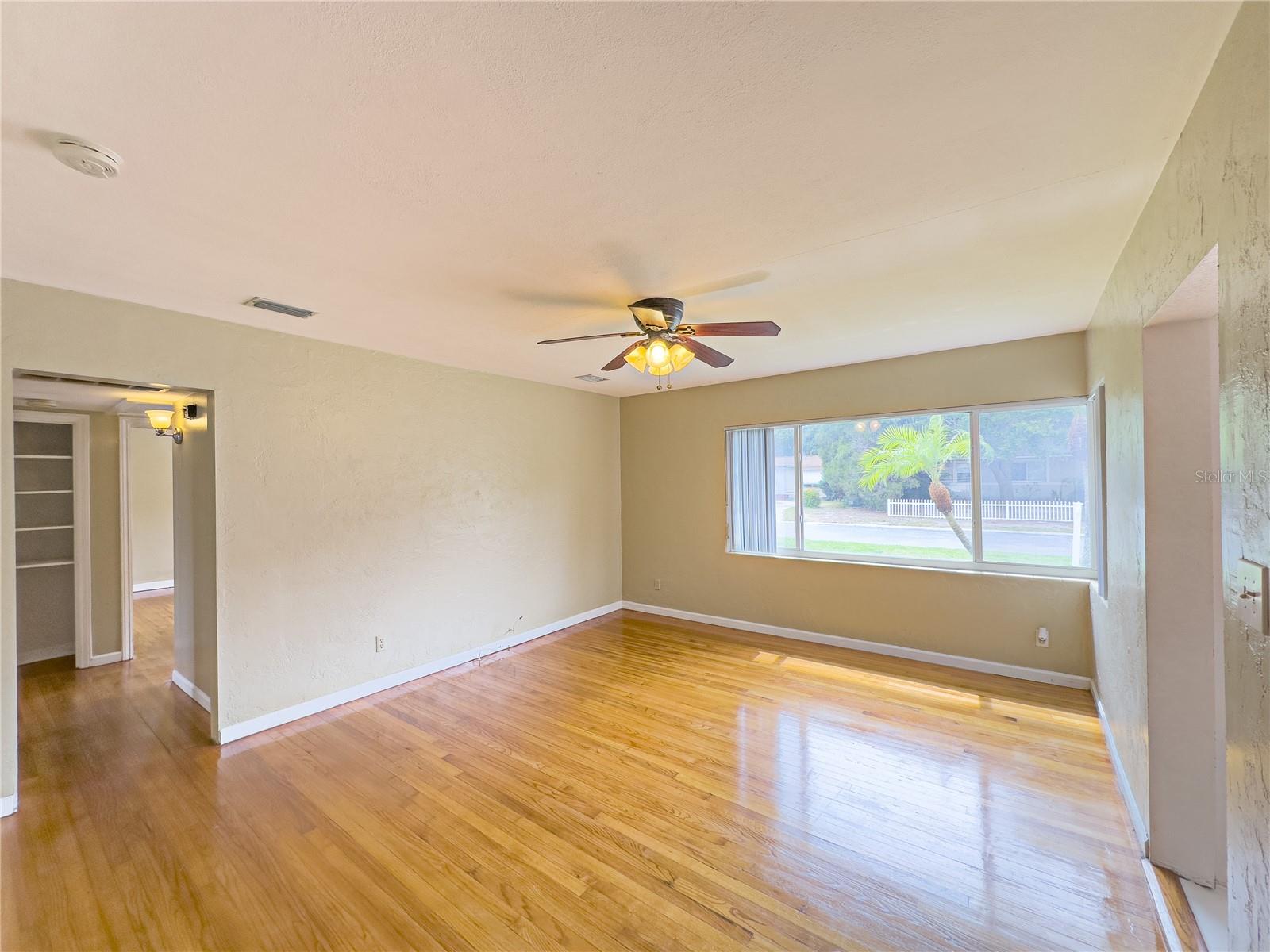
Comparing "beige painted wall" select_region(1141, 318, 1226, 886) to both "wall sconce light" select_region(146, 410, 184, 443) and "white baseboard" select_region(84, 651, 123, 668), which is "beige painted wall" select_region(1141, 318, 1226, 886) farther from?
"white baseboard" select_region(84, 651, 123, 668)

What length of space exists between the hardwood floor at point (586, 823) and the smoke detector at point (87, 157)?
2545 mm

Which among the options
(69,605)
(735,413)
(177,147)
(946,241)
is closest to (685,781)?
(946,241)

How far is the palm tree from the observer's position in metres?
4.25

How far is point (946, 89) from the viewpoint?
4.42ft

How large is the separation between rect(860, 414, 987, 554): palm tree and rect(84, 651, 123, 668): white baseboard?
684 cm

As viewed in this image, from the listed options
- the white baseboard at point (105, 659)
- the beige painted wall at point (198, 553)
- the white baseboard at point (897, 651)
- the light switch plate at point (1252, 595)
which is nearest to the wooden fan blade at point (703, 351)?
the light switch plate at point (1252, 595)

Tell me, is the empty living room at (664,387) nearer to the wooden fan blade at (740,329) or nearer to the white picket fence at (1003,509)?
the white picket fence at (1003,509)

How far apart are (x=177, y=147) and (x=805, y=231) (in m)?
2.14

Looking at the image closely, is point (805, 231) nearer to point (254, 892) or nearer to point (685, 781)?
point (685, 781)

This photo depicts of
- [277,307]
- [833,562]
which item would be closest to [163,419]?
[277,307]

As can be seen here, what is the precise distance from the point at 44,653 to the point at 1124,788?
782 centimetres

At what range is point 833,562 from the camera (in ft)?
15.7

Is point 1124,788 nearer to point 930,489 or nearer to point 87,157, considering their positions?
point 930,489

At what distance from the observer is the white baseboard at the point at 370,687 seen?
10.6ft
